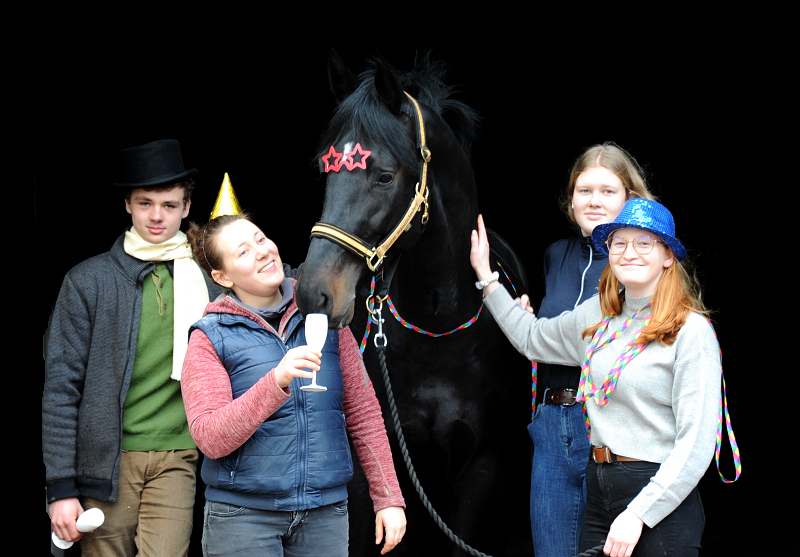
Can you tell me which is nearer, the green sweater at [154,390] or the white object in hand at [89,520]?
the white object in hand at [89,520]

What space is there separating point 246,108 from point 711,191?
3.80 meters

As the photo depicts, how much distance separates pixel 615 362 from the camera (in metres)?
1.98

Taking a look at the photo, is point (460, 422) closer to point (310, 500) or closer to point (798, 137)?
point (310, 500)

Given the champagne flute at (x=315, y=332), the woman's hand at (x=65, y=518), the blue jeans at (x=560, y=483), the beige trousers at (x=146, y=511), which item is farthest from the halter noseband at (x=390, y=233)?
the woman's hand at (x=65, y=518)

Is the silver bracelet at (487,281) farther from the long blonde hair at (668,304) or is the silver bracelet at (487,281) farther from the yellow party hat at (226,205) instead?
the yellow party hat at (226,205)

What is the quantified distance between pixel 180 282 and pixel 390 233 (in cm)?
69

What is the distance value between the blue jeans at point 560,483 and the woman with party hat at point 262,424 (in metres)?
0.57

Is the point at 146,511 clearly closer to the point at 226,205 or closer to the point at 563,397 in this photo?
the point at 226,205

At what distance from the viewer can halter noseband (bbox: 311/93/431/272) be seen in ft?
6.95

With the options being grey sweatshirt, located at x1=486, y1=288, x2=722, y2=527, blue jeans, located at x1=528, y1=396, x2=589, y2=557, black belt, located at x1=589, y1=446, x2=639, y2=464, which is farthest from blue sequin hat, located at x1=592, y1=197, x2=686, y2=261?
blue jeans, located at x1=528, y1=396, x2=589, y2=557

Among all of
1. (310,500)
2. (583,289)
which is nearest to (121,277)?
(310,500)

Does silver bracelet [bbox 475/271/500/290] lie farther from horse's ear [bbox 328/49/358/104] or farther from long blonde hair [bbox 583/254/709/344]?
horse's ear [bbox 328/49/358/104]

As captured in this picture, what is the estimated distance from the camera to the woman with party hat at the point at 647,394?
5.97 feet

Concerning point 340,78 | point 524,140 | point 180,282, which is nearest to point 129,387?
point 180,282
